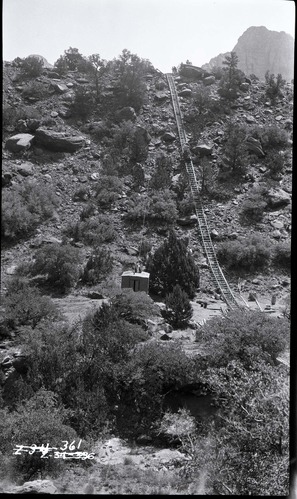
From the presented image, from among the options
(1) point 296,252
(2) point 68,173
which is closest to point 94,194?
(2) point 68,173

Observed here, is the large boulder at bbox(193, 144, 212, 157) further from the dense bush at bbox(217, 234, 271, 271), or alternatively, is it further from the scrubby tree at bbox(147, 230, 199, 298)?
the scrubby tree at bbox(147, 230, 199, 298)

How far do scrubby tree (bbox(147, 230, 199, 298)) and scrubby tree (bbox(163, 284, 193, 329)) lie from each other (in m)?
1.05

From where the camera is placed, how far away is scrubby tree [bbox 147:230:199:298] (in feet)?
37.3

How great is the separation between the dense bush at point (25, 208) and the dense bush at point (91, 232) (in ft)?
3.07

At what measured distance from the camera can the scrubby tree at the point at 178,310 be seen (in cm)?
1001

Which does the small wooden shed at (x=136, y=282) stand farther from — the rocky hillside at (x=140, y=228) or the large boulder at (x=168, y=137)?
the large boulder at (x=168, y=137)

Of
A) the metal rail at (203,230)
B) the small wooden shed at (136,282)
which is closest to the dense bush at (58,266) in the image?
the small wooden shed at (136,282)

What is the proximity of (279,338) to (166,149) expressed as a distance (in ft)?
36.1

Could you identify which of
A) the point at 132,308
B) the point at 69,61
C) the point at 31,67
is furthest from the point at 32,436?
the point at 69,61

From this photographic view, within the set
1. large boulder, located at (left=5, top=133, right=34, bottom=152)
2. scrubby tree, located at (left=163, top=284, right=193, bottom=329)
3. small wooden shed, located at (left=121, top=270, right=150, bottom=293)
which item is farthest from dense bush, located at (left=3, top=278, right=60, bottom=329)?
large boulder, located at (left=5, top=133, right=34, bottom=152)

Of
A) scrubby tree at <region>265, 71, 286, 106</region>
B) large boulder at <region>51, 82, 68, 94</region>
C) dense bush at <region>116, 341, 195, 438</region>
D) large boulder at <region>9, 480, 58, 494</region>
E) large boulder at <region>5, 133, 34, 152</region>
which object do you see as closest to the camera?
large boulder at <region>9, 480, 58, 494</region>

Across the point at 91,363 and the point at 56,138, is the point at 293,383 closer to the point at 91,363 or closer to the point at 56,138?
the point at 91,363

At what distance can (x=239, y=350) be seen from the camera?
7.58m

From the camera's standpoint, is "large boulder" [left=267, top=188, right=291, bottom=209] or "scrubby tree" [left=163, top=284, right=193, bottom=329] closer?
"scrubby tree" [left=163, top=284, right=193, bottom=329]
